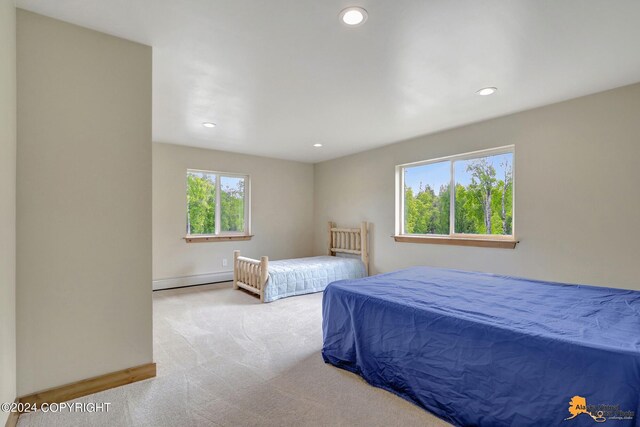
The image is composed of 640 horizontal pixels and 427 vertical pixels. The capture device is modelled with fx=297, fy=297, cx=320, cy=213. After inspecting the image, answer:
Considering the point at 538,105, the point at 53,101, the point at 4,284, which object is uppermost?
the point at 538,105

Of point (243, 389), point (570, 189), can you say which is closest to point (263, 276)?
point (243, 389)

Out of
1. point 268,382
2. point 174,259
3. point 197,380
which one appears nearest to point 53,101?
point 197,380

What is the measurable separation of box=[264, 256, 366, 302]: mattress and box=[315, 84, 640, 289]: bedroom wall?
1318 mm

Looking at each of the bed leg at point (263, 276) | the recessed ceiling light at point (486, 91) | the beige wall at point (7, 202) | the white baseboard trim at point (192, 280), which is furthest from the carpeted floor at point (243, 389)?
the recessed ceiling light at point (486, 91)

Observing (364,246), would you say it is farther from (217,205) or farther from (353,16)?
(353,16)

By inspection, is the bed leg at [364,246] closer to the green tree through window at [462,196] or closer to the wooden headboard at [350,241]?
the wooden headboard at [350,241]

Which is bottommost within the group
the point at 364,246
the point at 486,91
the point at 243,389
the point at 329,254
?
the point at 243,389

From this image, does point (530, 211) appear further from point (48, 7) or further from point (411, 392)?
point (48, 7)

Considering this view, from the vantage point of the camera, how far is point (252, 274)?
417cm

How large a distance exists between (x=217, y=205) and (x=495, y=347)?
14.9ft

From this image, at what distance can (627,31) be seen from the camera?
180 centimetres

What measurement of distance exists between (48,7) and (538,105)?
3.97 m

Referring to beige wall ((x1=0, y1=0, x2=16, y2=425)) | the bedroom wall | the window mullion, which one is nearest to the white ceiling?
the bedroom wall

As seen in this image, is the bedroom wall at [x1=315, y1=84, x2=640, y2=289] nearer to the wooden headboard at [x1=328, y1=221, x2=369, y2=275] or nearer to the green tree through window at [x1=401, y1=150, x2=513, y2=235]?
the green tree through window at [x1=401, y1=150, x2=513, y2=235]
